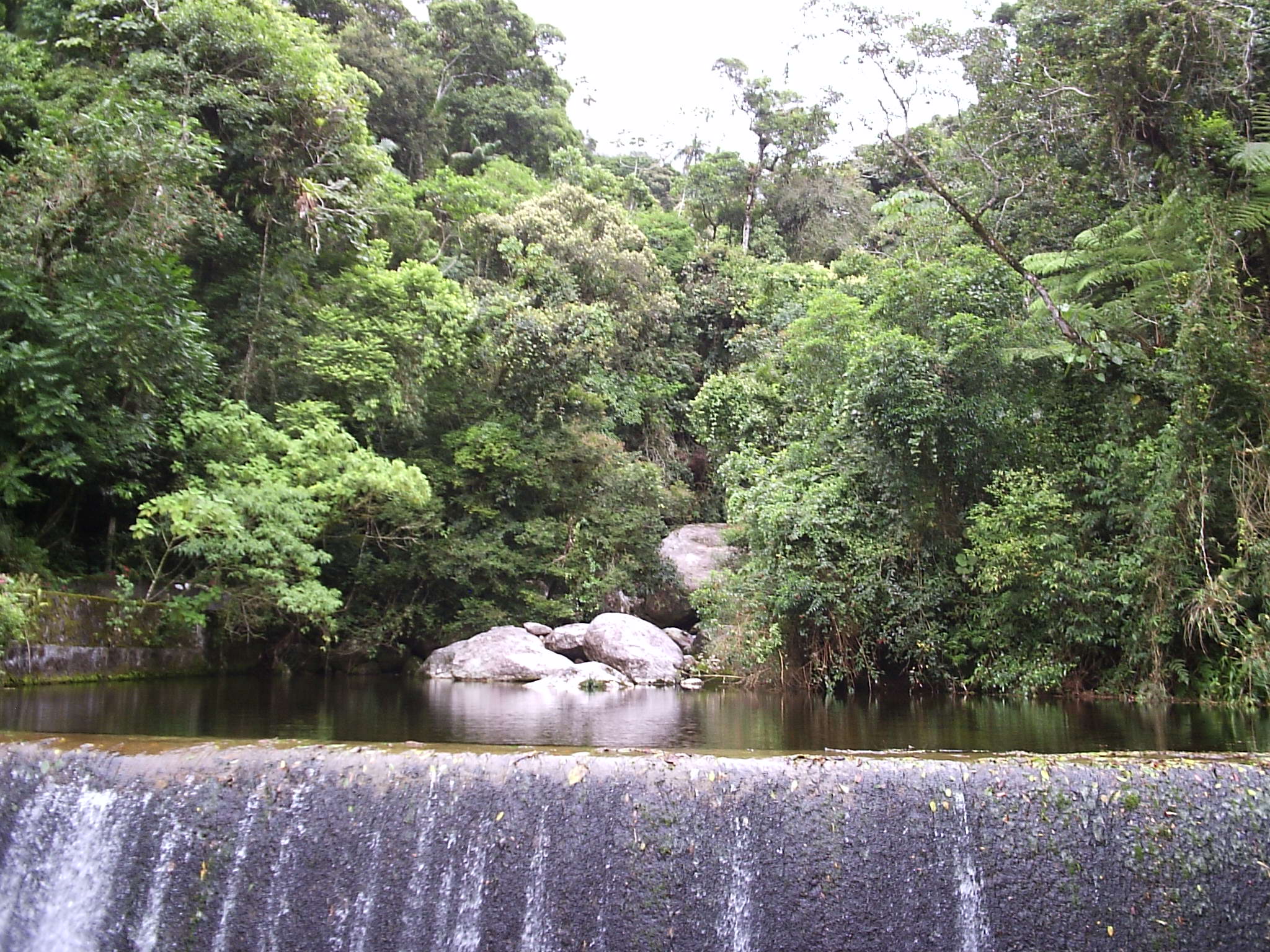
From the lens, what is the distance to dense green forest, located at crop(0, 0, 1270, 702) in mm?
10047

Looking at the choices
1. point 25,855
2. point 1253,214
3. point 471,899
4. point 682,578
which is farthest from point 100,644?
point 1253,214

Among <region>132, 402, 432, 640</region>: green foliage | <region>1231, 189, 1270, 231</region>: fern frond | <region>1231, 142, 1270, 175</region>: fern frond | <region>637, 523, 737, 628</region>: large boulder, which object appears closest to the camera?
<region>1231, 142, 1270, 175</region>: fern frond

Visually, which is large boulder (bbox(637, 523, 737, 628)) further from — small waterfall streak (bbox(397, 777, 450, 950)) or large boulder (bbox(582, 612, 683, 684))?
small waterfall streak (bbox(397, 777, 450, 950))

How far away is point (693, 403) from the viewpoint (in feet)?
69.6

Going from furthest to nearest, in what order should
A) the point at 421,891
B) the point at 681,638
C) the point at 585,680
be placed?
the point at 681,638, the point at 585,680, the point at 421,891

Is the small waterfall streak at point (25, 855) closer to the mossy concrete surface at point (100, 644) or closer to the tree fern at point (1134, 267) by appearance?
the mossy concrete surface at point (100, 644)

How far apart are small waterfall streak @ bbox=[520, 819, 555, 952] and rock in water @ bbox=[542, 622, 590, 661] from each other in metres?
11.5

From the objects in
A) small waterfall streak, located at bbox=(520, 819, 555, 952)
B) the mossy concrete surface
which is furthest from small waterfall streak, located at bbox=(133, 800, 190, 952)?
the mossy concrete surface

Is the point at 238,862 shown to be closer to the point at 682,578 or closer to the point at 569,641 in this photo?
the point at 569,641

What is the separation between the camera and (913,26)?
1461cm

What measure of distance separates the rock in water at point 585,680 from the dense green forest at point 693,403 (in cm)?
170

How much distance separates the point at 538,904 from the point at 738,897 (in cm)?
93

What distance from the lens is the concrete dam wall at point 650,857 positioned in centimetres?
412

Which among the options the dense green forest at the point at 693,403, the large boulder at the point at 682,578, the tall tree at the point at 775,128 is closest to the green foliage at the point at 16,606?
the dense green forest at the point at 693,403
